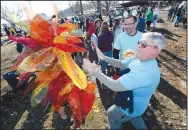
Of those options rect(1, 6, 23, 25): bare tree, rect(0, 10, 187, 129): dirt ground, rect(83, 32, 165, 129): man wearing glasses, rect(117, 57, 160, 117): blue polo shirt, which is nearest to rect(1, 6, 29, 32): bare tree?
rect(1, 6, 23, 25): bare tree

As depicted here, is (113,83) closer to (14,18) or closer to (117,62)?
(117,62)

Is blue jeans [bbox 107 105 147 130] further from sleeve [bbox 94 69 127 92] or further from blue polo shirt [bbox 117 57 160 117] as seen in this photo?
sleeve [bbox 94 69 127 92]

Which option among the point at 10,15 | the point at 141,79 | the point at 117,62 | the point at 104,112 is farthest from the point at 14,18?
the point at 104,112

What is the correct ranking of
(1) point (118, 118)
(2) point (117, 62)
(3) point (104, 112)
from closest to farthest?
(1) point (118, 118)
(2) point (117, 62)
(3) point (104, 112)

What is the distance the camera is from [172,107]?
4.95m

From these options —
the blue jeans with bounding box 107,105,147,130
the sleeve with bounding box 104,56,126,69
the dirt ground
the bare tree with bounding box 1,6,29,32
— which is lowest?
the dirt ground

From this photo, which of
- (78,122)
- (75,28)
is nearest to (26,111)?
(78,122)

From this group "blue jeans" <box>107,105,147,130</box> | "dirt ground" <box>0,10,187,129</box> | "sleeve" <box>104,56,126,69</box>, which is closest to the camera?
"blue jeans" <box>107,105,147,130</box>

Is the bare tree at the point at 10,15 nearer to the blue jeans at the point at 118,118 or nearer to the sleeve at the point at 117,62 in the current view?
the sleeve at the point at 117,62

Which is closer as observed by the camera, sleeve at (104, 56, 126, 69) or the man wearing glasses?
the man wearing glasses

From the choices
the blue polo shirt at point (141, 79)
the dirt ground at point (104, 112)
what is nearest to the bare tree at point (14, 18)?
the blue polo shirt at point (141, 79)

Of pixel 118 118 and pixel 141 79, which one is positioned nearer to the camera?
pixel 141 79

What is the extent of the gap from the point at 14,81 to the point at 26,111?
4.91 ft

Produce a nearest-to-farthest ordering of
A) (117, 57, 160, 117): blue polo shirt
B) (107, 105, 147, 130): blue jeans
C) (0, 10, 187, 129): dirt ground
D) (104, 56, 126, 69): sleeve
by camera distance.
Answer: (117, 57, 160, 117): blue polo shirt
(107, 105, 147, 130): blue jeans
(104, 56, 126, 69): sleeve
(0, 10, 187, 129): dirt ground
